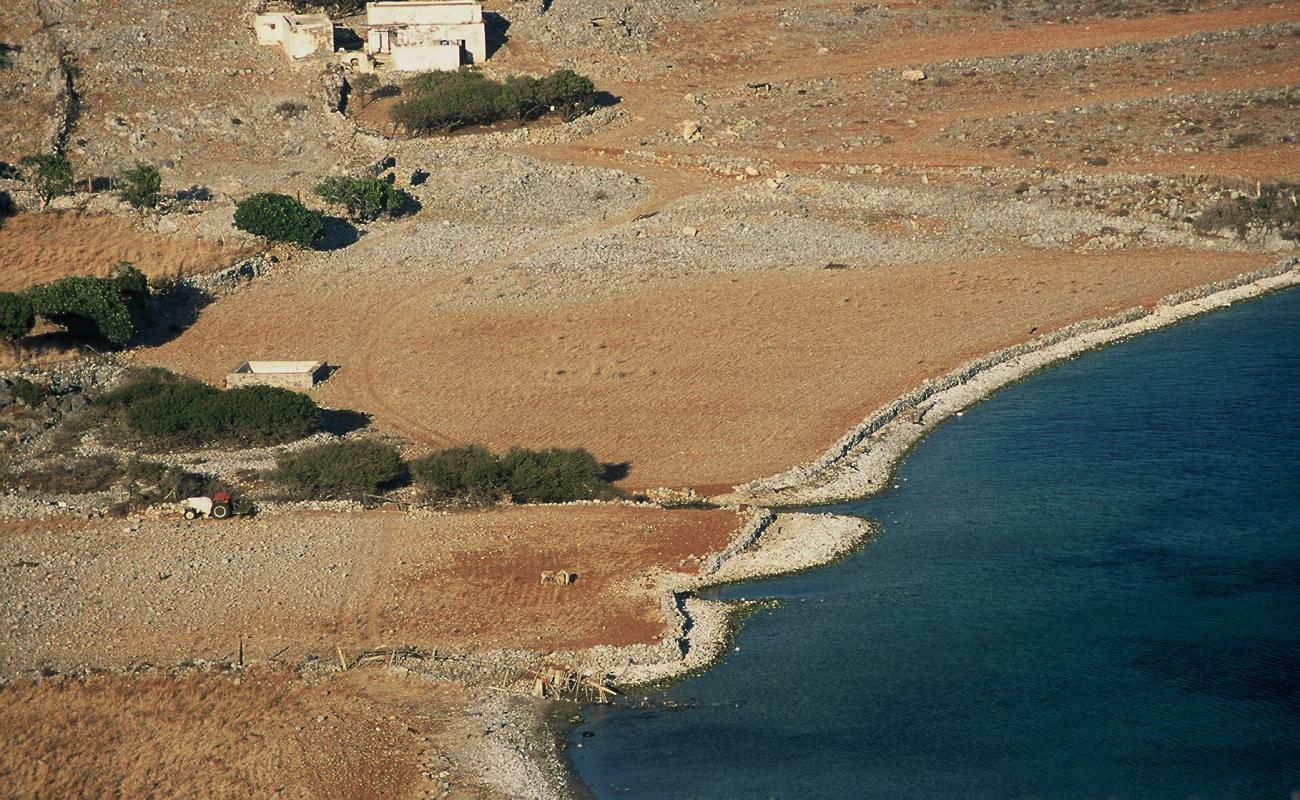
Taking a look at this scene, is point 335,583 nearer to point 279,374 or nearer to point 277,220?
point 279,374

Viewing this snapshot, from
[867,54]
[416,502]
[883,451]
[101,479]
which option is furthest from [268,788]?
[867,54]

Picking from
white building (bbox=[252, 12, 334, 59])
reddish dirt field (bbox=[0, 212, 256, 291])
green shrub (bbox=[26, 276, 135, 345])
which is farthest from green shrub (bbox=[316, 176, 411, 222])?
white building (bbox=[252, 12, 334, 59])

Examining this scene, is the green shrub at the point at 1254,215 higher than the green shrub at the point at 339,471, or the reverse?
the green shrub at the point at 1254,215

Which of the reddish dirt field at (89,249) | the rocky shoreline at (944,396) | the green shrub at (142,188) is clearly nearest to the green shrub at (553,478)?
the rocky shoreline at (944,396)

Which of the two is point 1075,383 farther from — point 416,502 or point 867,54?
point 867,54

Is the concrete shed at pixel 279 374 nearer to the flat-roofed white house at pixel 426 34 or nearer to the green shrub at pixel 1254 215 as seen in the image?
the flat-roofed white house at pixel 426 34

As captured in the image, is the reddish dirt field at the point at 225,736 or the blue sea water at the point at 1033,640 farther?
the blue sea water at the point at 1033,640
